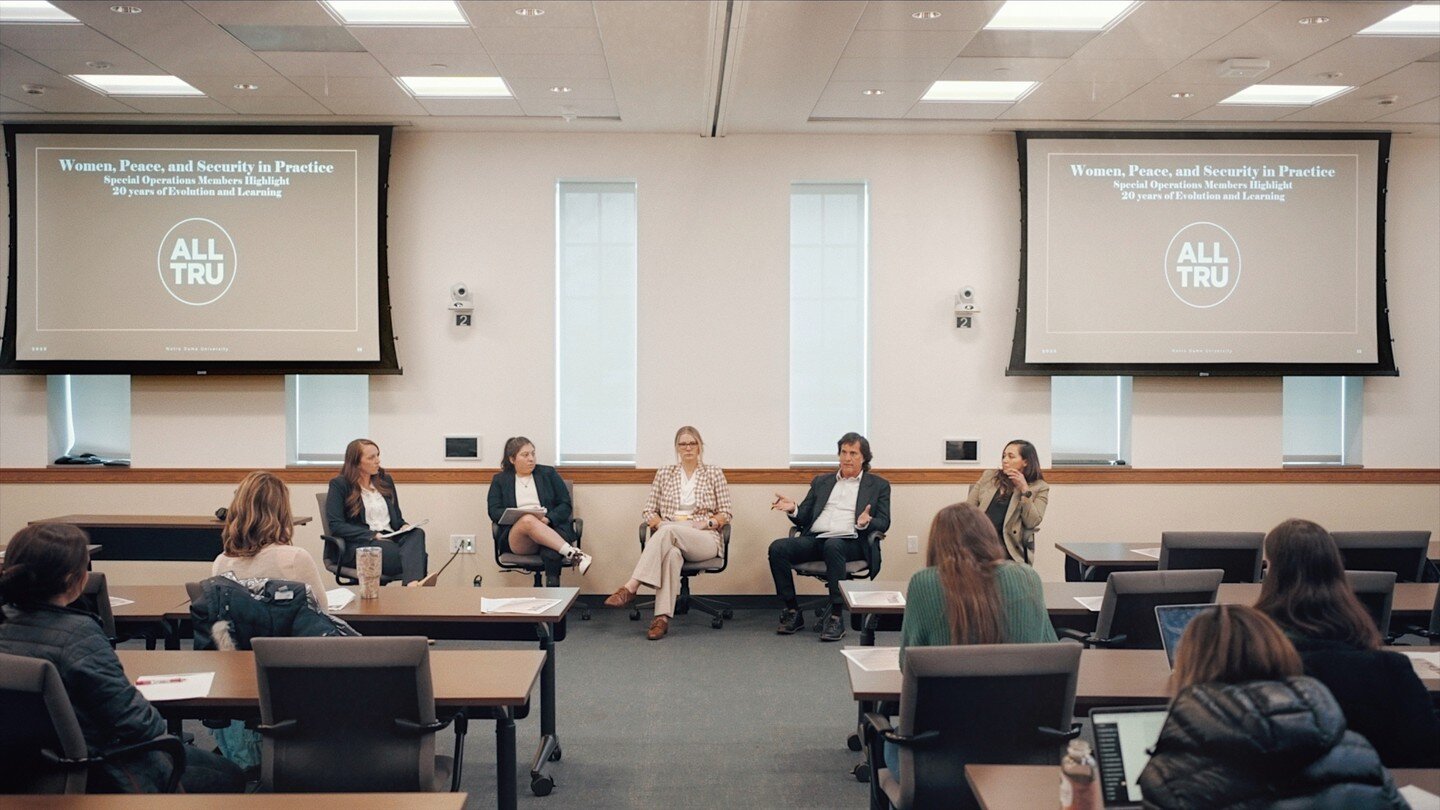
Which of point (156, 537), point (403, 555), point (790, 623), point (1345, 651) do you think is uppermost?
point (1345, 651)

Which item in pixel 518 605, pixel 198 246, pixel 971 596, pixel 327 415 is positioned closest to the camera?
pixel 971 596

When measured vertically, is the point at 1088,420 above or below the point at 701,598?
above

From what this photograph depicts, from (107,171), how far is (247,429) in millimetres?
2034

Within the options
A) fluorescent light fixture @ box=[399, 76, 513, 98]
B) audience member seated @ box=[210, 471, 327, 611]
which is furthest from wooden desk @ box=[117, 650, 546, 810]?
fluorescent light fixture @ box=[399, 76, 513, 98]

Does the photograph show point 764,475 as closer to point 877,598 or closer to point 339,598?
point 877,598

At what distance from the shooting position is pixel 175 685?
278cm

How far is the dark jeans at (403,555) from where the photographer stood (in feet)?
19.4

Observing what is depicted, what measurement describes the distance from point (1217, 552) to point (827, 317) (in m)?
3.46

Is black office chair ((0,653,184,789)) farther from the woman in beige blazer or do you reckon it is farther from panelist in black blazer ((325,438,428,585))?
the woman in beige blazer

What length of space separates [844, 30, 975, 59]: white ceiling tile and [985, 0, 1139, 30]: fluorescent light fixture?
0.21 metres

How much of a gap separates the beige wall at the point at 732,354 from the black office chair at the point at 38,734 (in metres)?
4.70

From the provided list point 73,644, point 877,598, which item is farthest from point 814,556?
point 73,644

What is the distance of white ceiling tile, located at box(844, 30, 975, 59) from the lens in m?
5.05

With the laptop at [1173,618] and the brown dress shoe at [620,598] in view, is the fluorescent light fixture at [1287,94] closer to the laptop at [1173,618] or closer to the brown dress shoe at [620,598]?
the laptop at [1173,618]
